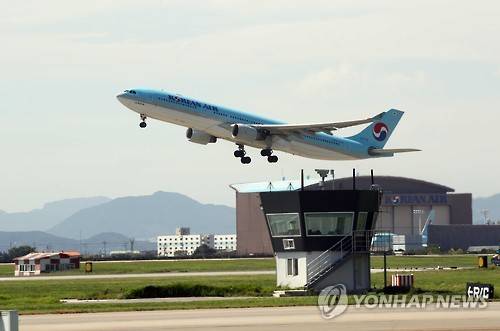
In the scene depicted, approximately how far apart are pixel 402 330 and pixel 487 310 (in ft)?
28.6

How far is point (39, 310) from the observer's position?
1951 inches

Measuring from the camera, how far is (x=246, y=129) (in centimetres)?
8369

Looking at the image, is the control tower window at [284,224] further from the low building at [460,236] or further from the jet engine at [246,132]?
the low building at [460,236]

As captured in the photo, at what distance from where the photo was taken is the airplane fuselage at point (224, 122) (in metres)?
78.6

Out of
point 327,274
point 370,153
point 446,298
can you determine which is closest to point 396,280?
point 327,274

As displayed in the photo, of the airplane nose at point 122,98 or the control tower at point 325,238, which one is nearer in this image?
the control tower at point 325,238

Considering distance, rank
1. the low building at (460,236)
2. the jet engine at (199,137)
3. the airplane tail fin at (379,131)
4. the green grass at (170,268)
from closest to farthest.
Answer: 1. the jet engine at (199,137)
2. the airplane tail fin at (379,131)
3. the green grass at (170,268)
4. the low building at (460,236)

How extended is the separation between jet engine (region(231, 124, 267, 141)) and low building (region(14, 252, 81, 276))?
30074 mm

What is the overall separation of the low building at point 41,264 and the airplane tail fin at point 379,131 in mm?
33401

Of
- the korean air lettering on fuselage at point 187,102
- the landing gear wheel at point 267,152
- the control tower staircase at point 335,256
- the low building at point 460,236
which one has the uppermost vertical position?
the korean air lettering on fuselage at point 187,102

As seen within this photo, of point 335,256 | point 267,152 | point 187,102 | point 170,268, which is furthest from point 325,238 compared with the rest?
point 170,268

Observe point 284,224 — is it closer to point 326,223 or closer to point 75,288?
point 326,223

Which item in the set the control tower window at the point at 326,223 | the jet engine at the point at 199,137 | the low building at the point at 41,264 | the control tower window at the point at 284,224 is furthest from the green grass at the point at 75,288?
the low building at the point at 41,264

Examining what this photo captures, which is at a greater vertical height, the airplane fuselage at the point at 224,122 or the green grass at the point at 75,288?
the airplane fuselage at the point at 224,122
